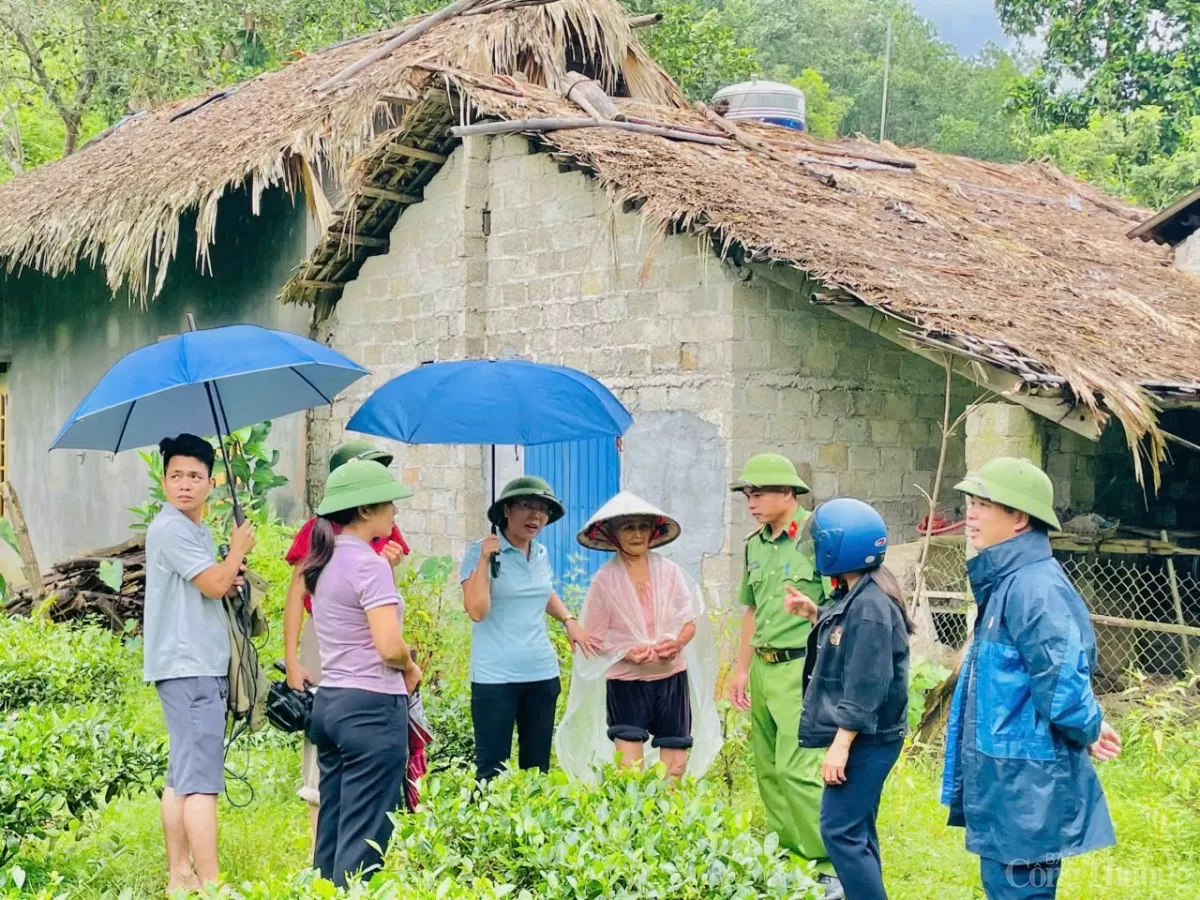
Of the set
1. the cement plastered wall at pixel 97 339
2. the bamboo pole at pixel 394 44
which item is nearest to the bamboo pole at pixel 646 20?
the bamboo pole at pixel 394 44

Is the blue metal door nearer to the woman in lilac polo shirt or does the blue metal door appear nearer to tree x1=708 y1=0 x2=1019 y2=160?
the woman in lilac polo shirt

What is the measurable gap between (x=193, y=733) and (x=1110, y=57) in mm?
20117

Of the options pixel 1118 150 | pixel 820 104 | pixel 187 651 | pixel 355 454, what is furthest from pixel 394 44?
pixel 820 104

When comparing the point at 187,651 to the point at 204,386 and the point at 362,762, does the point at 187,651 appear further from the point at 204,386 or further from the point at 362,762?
the point at 204,386

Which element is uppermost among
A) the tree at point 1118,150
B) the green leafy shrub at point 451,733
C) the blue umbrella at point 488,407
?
the tree at point 1118,150

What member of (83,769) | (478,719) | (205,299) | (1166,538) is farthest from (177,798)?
(205,299)

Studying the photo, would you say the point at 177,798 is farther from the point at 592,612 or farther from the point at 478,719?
the point at 592,612

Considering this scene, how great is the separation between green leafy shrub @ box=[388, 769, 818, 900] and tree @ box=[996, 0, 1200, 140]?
18.9 meters

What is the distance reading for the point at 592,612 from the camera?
5.12 meters

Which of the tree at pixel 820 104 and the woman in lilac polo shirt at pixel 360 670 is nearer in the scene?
the woman in lilac polo shirt at pixel 360 670

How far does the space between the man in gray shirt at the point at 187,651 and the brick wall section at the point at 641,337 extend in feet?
11.2

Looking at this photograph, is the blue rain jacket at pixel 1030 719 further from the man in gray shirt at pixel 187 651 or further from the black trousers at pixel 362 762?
the man in gray shirt at pixel 187 651

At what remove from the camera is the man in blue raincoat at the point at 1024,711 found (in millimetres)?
3408

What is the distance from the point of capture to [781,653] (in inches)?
190
